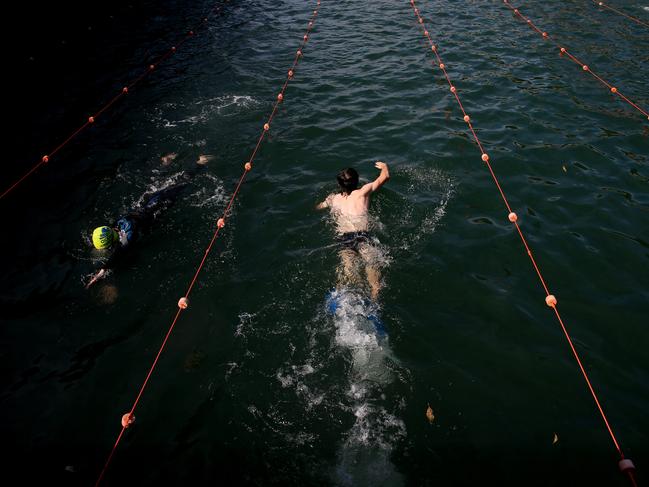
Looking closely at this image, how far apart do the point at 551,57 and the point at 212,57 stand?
1119cm

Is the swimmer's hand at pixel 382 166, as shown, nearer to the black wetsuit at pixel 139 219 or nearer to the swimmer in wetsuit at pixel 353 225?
the swimmer in wetsuit at pixel 353 225

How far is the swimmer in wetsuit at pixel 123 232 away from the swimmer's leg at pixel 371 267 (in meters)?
4.02

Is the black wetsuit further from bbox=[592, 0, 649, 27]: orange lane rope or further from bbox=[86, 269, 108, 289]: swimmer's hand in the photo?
bbox=[592, 0, 649, 27]: orange lane rope

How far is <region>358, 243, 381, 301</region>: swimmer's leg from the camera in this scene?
18.0ft

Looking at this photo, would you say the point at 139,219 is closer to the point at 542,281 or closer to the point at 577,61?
the point at 542,281

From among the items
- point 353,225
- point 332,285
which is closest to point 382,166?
point 353,225

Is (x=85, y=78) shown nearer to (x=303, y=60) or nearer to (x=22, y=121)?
(x=22, y=121)

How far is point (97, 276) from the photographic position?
600cm

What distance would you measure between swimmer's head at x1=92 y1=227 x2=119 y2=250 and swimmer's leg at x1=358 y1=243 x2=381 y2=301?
4214 mm

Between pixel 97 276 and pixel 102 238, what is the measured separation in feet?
2.08

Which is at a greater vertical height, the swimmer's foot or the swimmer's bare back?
the swimmer's bare back

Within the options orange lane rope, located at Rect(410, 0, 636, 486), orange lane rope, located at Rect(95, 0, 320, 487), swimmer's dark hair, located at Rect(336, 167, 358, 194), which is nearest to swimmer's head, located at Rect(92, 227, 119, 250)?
orange lane rope, located at Rect(95, 0, 320, 487)

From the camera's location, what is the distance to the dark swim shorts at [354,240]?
19.5 feet

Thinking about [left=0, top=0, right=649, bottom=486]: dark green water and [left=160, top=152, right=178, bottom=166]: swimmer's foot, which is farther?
[left=160, top=152, right=178, bottom=166]: swimmer's foot
